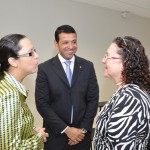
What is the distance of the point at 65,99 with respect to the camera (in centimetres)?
216

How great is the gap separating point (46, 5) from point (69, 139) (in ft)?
7.75

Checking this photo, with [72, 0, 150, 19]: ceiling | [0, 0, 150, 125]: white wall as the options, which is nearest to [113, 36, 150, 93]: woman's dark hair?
[0, 0, 150, 125]: white wall

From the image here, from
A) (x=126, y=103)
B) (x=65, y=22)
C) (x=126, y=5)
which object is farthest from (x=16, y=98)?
(x=126, y=5)

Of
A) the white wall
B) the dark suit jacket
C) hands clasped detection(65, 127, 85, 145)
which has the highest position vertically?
the white wall

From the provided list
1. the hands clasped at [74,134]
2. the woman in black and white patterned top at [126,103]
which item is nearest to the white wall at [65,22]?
the hands clasped at [74,134]

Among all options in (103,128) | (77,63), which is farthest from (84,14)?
(103,128)

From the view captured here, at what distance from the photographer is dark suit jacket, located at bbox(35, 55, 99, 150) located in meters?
2.15

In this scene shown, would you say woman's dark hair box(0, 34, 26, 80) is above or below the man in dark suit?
above

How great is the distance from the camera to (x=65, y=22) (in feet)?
12.8

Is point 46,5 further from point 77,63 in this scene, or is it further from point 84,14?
point 77,63

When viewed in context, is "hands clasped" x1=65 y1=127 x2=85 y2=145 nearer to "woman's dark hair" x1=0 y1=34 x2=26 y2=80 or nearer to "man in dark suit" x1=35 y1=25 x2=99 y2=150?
"man in dark suit" x1=35 y1=25 x2=99 y2=150

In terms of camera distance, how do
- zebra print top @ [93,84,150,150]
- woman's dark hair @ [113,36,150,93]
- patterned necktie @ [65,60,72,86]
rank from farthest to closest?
patterned necktie @ [65,60,72,86], woman's dark hair @ [113,36,150,93], zebra print top @ [93,84,150,150]

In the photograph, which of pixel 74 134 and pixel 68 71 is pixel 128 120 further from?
pixel 68 71

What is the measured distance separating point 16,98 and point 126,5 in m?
3.59
